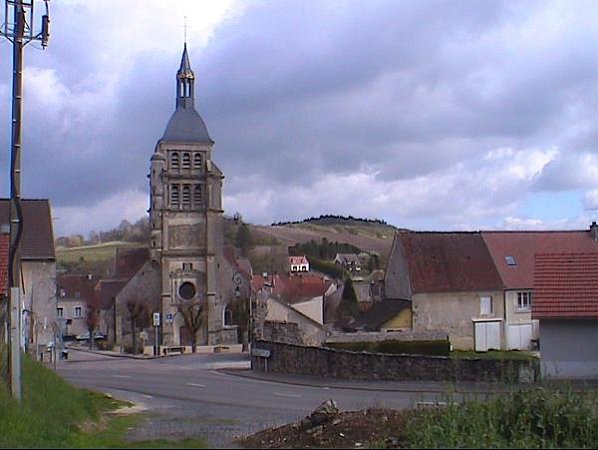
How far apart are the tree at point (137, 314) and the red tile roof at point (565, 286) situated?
1987 inches

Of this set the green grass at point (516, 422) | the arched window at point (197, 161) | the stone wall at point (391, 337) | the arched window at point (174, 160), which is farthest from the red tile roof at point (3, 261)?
the arched window at point (197, 161)

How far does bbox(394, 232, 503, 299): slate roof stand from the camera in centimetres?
5108

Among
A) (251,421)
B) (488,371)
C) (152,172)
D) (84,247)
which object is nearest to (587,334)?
(488,371)

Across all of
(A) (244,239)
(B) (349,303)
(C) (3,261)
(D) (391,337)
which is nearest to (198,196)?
(B) (349,303)

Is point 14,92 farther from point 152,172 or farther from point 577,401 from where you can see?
point 152,172

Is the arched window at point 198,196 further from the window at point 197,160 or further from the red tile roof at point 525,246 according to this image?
the red tile roof at point 525,246

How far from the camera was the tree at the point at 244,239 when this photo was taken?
116 meters

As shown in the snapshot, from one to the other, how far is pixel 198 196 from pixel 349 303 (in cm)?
1709

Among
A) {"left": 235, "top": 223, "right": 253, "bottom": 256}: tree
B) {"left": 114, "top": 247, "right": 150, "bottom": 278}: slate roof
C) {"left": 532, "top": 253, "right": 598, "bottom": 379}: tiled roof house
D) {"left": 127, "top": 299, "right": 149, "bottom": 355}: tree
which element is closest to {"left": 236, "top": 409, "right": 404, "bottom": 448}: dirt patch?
{"left": 532, "top": 253, "right": 598, "bottom": 379}: tiled roof house

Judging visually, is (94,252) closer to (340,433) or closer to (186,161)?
(186,161)

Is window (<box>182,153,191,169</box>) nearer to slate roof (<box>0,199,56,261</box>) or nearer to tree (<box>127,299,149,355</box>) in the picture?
tree (<box>127,299,149,355</box>)

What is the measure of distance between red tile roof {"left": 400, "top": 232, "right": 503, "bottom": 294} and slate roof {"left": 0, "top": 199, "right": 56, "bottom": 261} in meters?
19.8

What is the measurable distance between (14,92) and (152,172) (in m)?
62.3

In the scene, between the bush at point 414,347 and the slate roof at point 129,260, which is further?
the slate roof at point 129,260
